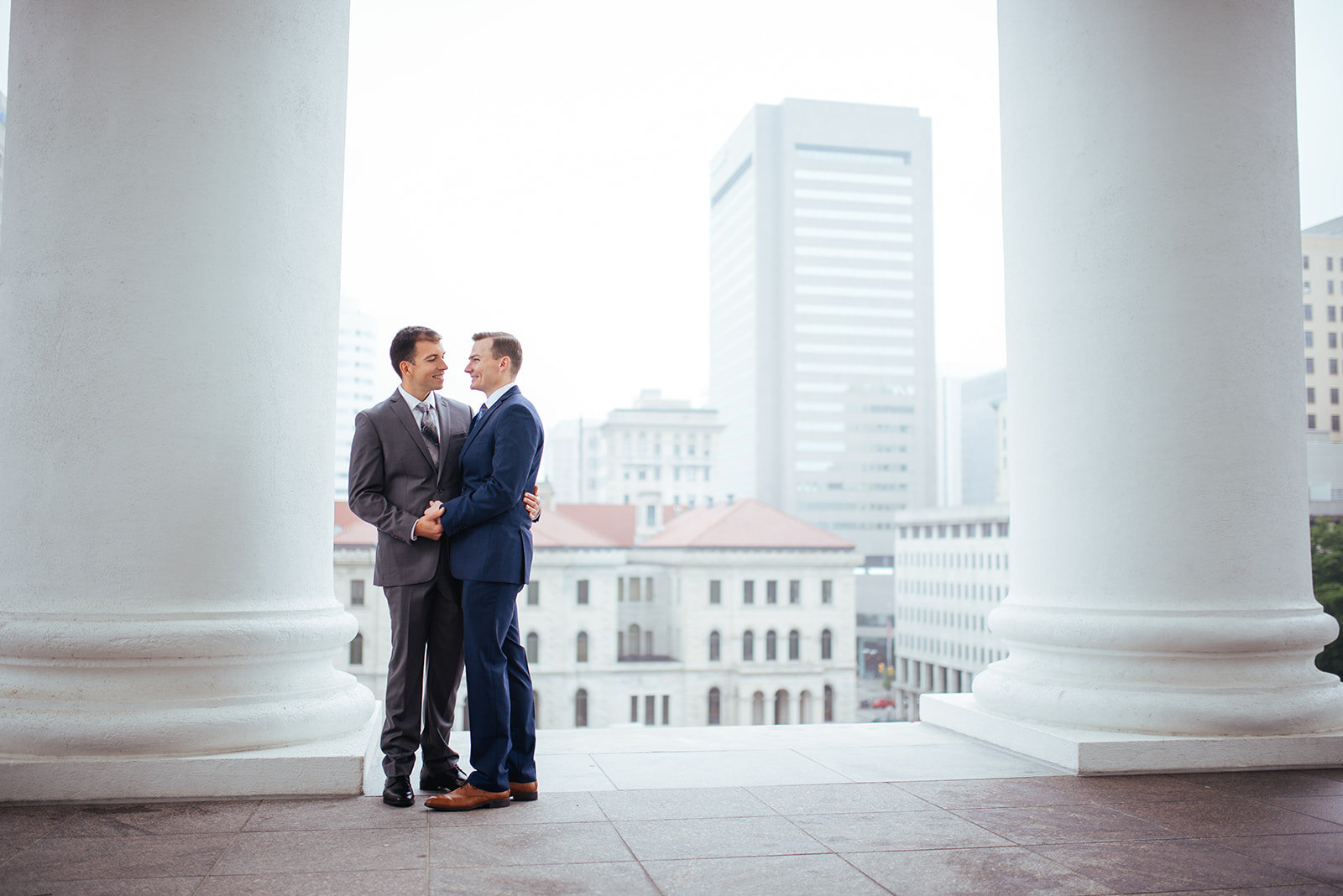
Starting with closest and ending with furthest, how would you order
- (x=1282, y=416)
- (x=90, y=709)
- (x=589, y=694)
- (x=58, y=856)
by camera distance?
1. (x=58, y=856)
2. (x=90, y=709)
3. (x=1282, y=416)
4. (x=589, y=694)

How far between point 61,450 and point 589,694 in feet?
234

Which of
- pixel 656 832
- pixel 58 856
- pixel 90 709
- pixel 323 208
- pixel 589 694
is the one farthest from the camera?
pixel 589 694

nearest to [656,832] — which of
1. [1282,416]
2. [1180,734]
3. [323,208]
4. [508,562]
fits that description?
[508,562]

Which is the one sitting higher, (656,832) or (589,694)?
(656,832)

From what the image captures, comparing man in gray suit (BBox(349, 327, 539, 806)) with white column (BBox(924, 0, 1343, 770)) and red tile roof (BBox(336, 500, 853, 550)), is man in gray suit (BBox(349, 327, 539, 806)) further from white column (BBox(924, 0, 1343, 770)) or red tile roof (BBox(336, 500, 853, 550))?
red tile roof (BBox(336, 500, 853, 550))

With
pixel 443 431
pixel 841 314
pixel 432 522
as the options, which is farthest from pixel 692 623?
pixel 841 314

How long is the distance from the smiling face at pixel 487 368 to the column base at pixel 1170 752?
3.86 meters

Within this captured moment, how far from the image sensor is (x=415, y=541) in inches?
203

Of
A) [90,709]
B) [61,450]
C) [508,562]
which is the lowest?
[90,709]

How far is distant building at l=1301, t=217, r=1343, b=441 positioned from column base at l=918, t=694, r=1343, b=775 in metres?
22.1

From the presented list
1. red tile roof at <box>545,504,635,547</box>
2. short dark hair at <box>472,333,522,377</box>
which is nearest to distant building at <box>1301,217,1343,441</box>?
short dark hair at <box>472,333,522,377</box>

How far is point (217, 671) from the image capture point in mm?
5191

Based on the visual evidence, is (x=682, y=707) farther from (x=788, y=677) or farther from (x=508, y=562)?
(x=508, y=562)

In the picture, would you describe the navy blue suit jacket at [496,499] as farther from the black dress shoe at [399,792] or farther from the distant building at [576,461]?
the distant building at [576,461]
